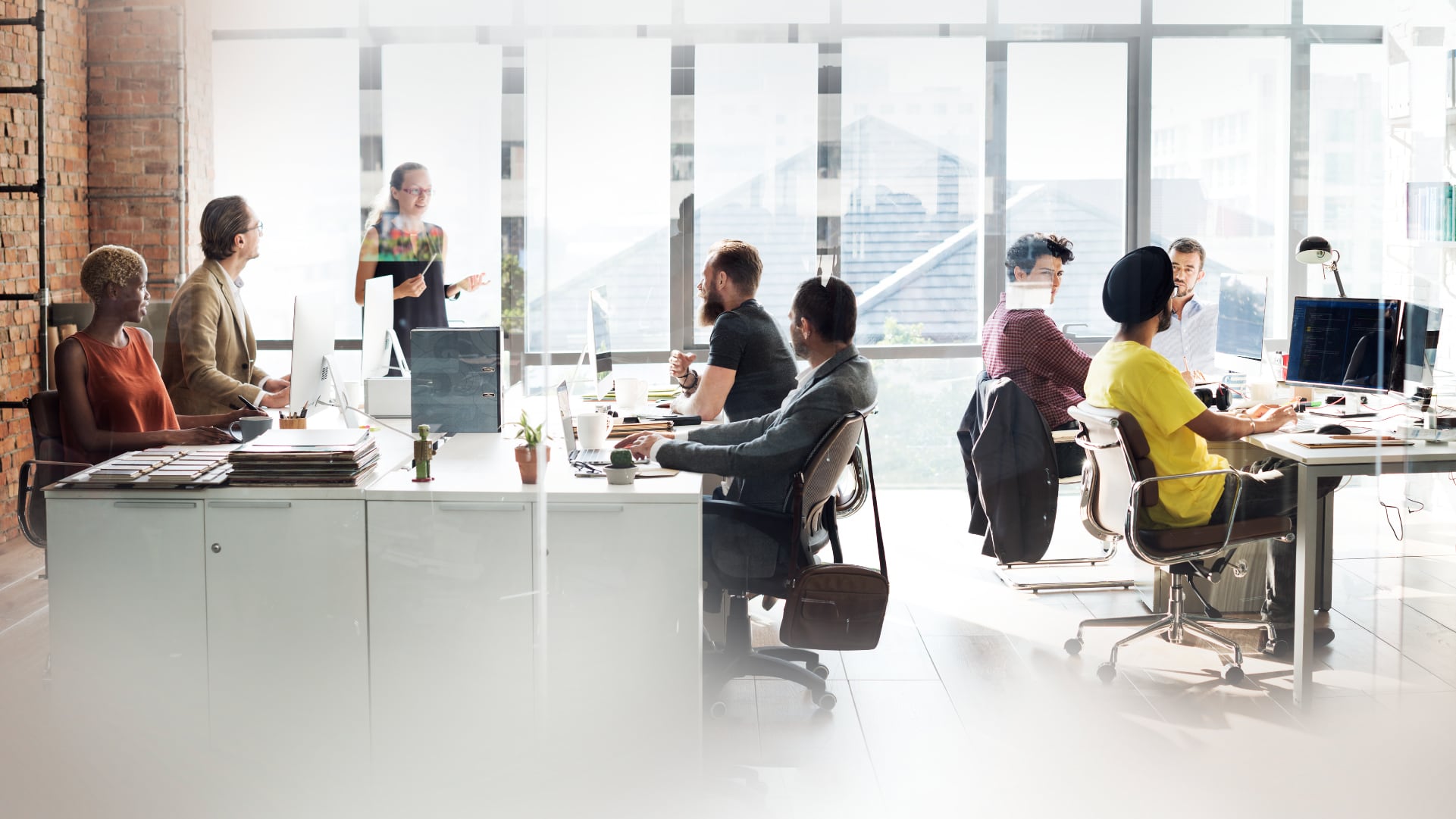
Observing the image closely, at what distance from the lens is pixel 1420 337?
287 centimetres

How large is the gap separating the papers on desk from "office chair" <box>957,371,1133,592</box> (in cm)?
62

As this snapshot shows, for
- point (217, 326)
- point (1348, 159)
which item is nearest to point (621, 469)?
point (217, 326)

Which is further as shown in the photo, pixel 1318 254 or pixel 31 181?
pixel 1318 254

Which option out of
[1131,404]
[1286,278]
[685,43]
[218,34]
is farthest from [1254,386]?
[218,34]

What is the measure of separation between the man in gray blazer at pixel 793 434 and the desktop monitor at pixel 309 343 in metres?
0.75

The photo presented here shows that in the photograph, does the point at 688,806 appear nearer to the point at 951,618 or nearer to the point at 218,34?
the point at 951,618

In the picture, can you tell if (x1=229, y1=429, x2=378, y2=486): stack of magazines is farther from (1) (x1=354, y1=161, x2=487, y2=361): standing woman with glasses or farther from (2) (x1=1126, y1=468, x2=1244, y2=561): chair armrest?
(2) (x1=1126, y1=468, x2=1244, y2=561): chair armrest

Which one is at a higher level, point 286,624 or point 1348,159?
point 1348,159

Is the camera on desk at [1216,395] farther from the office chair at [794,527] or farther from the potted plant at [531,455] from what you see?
the potted plant at [531,455]

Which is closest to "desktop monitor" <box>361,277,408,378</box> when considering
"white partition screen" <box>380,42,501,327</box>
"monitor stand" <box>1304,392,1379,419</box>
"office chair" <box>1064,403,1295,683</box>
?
"white partition screen" <box>380,42,501,327</box>

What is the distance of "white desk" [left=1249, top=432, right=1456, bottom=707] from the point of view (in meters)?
2.95

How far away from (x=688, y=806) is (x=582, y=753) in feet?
0.89

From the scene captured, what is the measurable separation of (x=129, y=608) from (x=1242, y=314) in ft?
9.11

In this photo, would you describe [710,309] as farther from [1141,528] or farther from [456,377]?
[1141,528]
